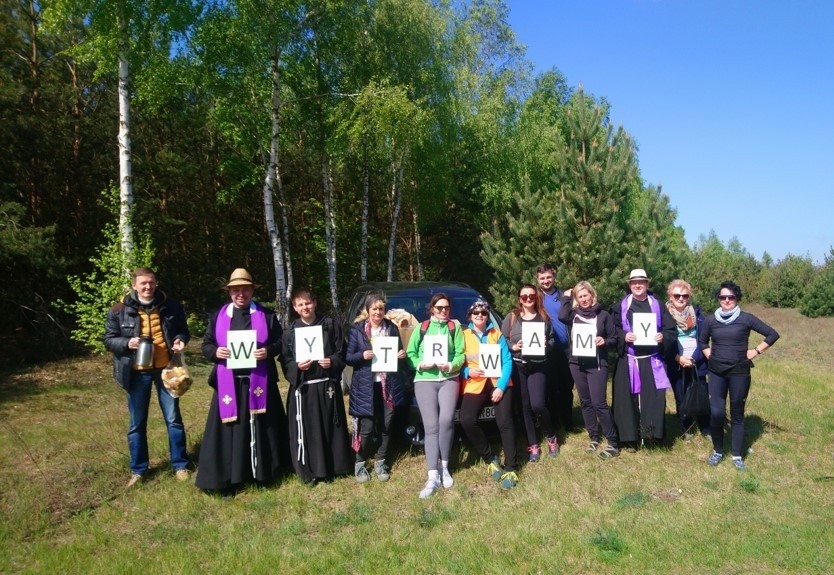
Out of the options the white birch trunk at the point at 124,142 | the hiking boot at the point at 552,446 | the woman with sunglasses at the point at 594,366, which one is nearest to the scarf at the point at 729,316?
the woman with sunglasses at the point at 594,366

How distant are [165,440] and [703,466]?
6055mm

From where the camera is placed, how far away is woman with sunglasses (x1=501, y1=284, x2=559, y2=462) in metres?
6.08

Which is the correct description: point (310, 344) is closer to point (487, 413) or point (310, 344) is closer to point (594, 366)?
point (487, 413)

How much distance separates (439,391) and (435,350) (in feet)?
1.32

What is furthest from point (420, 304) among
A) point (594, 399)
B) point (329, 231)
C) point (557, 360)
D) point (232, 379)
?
point (329, 231)

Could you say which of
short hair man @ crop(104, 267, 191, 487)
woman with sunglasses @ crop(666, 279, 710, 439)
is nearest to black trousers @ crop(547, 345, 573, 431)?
woman with sunglasses @ crop(666, 279, 710, 439)

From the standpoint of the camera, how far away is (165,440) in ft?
23.0

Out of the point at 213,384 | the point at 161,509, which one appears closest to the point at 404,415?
the point at 213,384

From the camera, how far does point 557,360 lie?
22.1ft

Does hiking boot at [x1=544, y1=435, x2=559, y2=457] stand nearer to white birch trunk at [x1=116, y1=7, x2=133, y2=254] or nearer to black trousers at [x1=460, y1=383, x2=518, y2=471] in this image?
black trousers at [x1=460, y1=383, x2=518, y2=471]

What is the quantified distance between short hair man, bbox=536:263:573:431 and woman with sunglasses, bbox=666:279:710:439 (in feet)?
3.75

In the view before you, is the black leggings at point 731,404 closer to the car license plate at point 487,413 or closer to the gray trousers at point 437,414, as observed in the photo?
the car license plate at point 487,413

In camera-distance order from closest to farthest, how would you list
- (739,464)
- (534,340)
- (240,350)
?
(240,350) → (739,464) → (534,340)

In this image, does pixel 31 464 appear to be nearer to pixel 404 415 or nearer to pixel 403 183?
pixel 404 415
